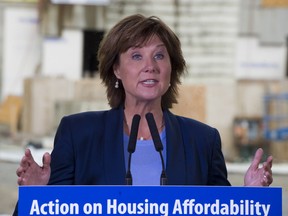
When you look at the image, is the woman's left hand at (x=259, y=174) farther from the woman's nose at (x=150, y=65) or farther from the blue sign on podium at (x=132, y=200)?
the woman's nose at (x=150, y=65)

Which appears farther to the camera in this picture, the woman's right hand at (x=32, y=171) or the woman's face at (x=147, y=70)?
the woman's face at (x=147, y=70)

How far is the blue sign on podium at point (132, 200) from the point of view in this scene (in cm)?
209

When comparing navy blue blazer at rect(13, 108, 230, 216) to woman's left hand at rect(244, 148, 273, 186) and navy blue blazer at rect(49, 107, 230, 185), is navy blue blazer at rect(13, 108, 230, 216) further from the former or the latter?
woman's left hand at rect(244, 148, 273, 186)

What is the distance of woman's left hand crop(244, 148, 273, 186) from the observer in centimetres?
235

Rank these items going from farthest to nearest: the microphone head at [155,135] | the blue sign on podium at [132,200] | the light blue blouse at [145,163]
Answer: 1. the light blue blouse at [145,163]
2. the microphone head at [155,135]
3. the blue sign on podium at [132,200]

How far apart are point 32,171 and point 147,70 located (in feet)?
1.60

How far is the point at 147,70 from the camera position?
2.46 m

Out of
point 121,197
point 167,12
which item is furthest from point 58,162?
point 167,12

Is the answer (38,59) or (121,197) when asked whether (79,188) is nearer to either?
(121,197)

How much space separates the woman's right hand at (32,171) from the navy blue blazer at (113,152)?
9 cm

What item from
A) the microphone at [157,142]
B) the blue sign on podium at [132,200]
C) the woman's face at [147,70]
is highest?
the woman's face at [147,70]

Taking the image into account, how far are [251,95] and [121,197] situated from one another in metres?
11.9

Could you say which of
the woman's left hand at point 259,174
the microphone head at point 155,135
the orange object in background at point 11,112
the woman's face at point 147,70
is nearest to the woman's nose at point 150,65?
the woman's face at point 147,70

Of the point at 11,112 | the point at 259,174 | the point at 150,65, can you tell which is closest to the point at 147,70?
the point at 150,65
